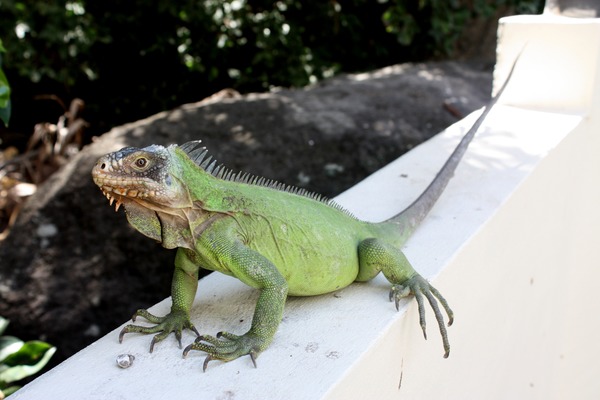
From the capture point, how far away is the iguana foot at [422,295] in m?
1.99

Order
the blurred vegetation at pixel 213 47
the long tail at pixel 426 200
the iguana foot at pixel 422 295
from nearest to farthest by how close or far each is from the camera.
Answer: the iguana foot at pixel 422 295
the long tail at pixel 426 200
the blurred vegetation at pixel 213 47

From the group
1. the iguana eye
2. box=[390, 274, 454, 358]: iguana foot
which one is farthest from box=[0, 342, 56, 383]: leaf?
box=[390, 274, 454, 358]: iguana foot

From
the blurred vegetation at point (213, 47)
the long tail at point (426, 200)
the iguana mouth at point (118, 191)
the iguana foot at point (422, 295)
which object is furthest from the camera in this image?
the blurred vegetation at point (213, 47)

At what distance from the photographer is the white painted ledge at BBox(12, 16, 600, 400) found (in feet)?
5.45

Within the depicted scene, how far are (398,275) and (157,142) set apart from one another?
2.73 meters

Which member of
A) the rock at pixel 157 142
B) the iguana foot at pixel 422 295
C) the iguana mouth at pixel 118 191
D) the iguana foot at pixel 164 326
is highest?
the iguana mouth at pixel 118 191

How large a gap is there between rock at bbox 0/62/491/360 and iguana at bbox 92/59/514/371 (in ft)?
6.85

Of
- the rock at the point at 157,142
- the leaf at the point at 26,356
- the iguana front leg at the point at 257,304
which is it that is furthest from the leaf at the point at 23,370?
the iguana front leg at the point at 257,304

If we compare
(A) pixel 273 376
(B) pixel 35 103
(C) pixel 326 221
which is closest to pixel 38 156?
(B) pixel 35 103

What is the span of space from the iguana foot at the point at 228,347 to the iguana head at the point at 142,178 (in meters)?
0.36

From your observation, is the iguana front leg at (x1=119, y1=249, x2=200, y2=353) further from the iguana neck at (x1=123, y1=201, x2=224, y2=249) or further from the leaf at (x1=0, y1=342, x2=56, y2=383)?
the leaf at (x1=0, y1=342, x2=56, y2=383)

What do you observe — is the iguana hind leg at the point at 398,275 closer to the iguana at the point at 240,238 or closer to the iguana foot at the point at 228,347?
the iguana at the point at 240,238

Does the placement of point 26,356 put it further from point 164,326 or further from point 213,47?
point 213,47

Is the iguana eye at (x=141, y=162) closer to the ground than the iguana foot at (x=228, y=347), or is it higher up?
higher up
